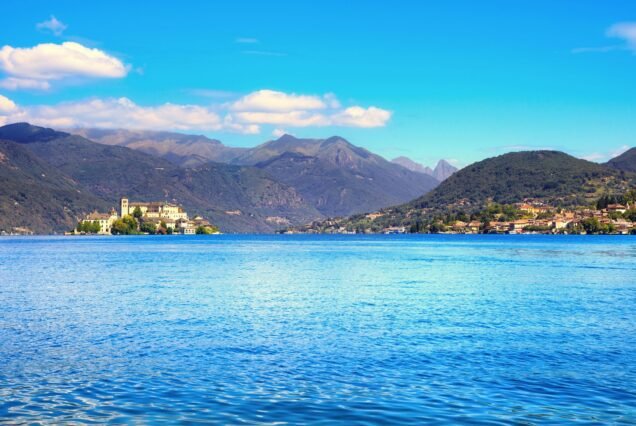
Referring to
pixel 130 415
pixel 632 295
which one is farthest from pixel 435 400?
pixel 632 295

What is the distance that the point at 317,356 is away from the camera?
30.0 metres

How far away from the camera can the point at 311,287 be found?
6362cm

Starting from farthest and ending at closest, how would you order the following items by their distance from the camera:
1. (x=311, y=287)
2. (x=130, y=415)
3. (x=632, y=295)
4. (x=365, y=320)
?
(x=311, y=287) → (x=632, y=295) → (x=365, y=320) → (x=130, y=415)

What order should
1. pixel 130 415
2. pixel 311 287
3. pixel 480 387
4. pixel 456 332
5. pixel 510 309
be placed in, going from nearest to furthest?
pixel 130 415 → pixel 480 387 → pixel 456 332 → pixel 510 309 → pixel 311 287

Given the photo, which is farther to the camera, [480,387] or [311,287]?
[311,287]

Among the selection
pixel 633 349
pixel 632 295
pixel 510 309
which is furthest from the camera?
pixel 632 295

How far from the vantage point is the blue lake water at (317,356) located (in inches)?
858

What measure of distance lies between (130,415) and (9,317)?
24.3m

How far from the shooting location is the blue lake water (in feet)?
71.5

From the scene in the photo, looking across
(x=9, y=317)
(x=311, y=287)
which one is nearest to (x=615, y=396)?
(x=9, y=317)

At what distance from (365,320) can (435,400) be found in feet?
61.1

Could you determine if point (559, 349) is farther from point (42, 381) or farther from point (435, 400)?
point (42, 381)

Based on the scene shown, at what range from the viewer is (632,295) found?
5588cm

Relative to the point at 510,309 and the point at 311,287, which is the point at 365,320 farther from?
the point at 311,287
